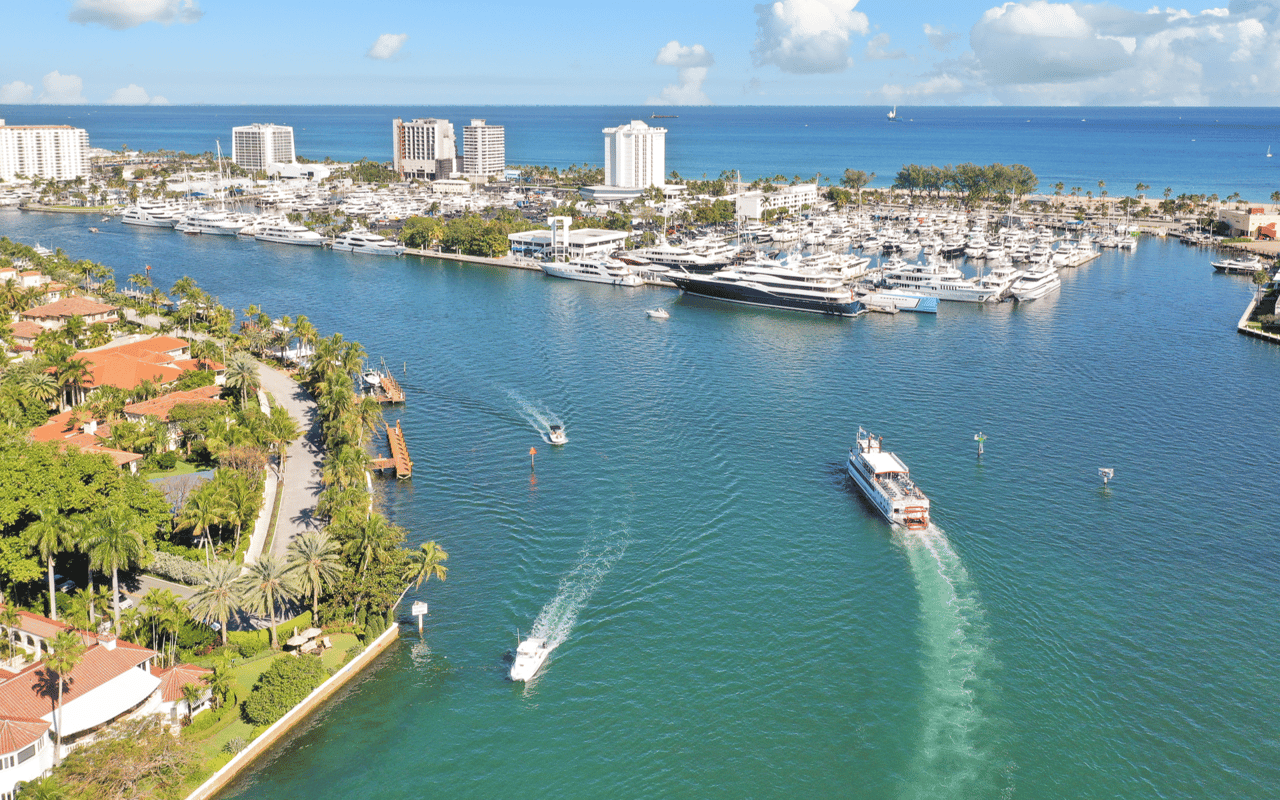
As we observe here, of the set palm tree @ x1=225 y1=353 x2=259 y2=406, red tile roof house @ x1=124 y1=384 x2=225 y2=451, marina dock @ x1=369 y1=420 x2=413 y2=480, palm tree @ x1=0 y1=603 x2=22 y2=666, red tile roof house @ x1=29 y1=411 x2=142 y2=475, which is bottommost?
palm tree @ x1=0 y1=603 x2=22 y2=666

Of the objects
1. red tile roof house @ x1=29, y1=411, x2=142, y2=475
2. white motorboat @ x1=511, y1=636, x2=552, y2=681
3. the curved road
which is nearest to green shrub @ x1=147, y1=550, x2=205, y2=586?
the curved road

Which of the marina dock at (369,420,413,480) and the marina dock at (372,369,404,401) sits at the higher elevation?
the marina dock at (372,369,404,401)

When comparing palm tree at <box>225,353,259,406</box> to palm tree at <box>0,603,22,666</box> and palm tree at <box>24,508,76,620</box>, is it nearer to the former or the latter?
palm tree at <box>24,508,76,620</box>

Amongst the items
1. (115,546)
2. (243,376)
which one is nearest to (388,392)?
(243,376)

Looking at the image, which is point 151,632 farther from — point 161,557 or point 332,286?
point 332,286

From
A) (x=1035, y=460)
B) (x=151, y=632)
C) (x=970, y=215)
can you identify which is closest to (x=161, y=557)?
(x=151, y=632)

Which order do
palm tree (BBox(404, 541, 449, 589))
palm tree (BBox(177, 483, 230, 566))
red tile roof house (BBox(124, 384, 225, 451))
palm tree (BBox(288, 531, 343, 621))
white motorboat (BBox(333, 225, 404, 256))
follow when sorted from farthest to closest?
white motorboat (BBox(333, 225, 404, 256)) → red tile roof house (BBox(124, 384, 225, 451)) → palm tree (BBox(177, 483, 230, 566)) → palm tree (BBox(404, 541, 449, 589)) → palm tree (BBox(288, 531, 343, 621))
